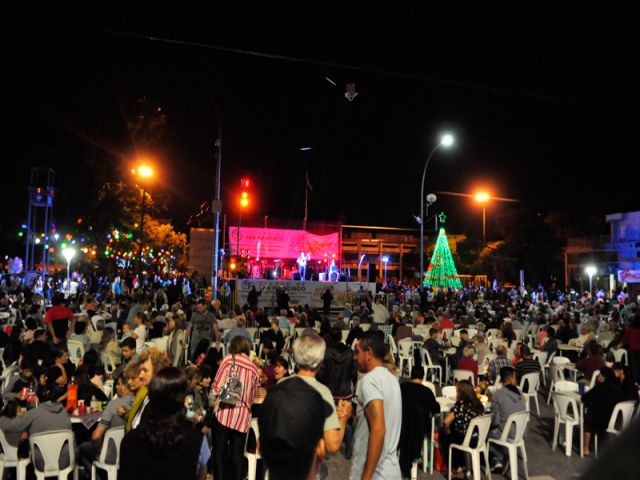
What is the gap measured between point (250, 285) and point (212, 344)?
524 inches

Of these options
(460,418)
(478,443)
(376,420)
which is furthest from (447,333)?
(376,420)

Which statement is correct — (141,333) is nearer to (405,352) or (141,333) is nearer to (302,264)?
(405,352)

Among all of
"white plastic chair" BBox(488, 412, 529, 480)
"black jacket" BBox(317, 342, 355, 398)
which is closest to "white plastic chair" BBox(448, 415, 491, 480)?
"white plastic chair" BBox(488, 412, 529, 480)

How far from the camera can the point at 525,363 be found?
981 centimetres

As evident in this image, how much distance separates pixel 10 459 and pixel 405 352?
30.9ft

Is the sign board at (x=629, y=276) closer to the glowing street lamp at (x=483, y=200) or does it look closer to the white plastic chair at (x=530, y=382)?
the glowing street lamp at (x=483, y=200)

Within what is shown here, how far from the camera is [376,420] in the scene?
11.6ft

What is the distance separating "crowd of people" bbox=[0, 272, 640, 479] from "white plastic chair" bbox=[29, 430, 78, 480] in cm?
12

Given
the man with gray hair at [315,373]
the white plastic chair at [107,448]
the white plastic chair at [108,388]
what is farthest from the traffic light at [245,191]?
the man with gray hair at [315,373]

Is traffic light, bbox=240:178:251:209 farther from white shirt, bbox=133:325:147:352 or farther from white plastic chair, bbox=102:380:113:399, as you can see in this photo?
white plastic chair, bbox=102:380:113:399

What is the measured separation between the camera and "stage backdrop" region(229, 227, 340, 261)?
38.7 m

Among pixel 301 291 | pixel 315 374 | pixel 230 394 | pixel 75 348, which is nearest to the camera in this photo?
pixel 315 374

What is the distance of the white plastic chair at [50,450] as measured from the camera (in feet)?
18.6

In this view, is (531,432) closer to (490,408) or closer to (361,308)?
(490,408)
